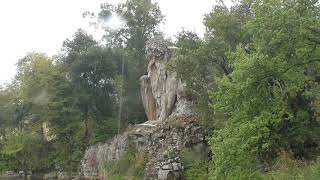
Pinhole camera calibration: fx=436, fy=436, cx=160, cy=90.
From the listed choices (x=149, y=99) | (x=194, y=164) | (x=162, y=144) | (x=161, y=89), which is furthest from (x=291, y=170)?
(x=149, y=99)

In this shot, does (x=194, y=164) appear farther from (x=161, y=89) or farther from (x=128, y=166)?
(x=161, y=89)

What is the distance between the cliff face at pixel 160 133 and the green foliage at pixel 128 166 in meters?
0.40

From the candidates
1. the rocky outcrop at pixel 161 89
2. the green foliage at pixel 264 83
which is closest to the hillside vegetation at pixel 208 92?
the green foliage at pixel 264 83

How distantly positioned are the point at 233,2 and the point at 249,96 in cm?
1290

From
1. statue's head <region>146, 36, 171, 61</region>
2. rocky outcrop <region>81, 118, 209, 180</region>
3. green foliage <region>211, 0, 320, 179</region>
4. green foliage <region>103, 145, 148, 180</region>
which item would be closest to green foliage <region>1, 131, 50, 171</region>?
rocky outcrop <region>81, 118, 209, 180</region>

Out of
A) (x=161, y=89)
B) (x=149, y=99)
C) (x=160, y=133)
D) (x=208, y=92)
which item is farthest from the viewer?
(x=149, y=99)

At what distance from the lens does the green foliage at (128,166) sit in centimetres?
2633

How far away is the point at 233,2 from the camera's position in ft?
86.2

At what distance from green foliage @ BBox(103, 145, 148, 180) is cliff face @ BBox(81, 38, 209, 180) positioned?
0.40 meters

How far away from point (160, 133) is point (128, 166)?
332cm

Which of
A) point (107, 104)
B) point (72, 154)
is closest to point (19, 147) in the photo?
point (72, 154)

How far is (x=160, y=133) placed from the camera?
27000mm

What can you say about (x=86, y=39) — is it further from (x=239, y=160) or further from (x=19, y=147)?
(x=239, y=160)

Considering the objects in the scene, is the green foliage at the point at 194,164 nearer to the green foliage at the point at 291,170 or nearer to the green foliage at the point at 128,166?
the green foliage at the point at 128,166
